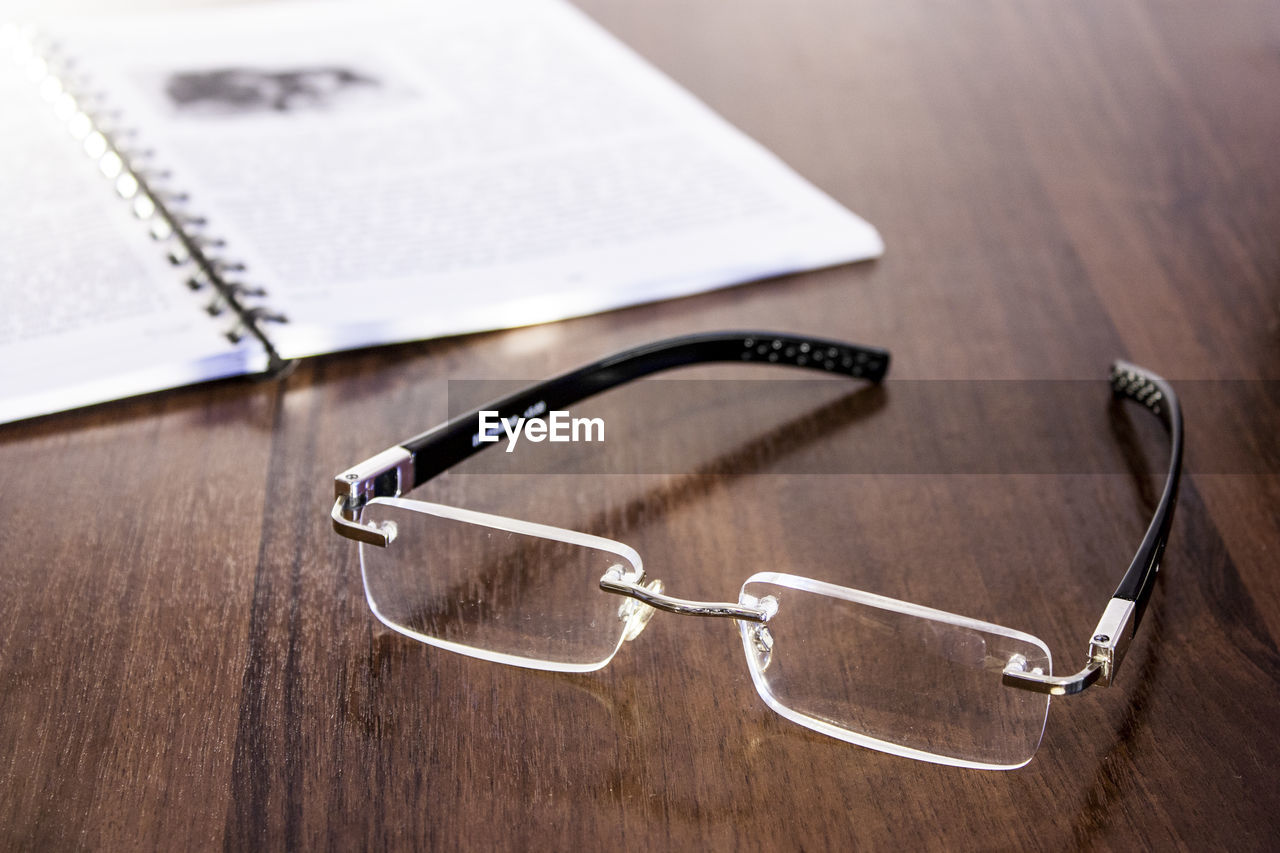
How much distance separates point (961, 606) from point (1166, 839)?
0.12 m

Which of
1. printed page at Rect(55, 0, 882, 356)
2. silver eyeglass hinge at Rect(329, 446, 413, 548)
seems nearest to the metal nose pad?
silver eyeglass hinge at Rect(329, 446, 413, 548)

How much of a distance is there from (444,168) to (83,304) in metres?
0.26

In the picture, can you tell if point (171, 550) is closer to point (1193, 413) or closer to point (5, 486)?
point (5, 486)

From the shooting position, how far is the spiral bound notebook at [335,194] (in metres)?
0.61

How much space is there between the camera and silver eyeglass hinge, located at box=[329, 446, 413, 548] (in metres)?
0.47

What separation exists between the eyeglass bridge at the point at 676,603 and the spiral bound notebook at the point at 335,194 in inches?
9.3

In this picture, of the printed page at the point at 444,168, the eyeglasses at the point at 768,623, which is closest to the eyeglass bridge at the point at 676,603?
the eyeglasses at the point at 768,623

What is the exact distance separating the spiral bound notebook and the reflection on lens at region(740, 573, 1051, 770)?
284 mm

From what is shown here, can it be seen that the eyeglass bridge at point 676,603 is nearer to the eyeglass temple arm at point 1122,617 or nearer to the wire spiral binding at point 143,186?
the eyeglass temple arm at point 1122,617

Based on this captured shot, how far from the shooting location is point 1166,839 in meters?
0.38

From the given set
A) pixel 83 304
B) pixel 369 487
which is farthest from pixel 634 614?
pixel 83 304

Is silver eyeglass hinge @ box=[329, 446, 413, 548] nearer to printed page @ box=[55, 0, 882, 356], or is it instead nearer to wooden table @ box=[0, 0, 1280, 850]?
wooden table @ box=[0, 0, 1280, 850]

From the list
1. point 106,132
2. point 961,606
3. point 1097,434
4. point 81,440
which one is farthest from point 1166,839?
point 106,132

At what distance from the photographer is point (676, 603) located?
0.44 metres
